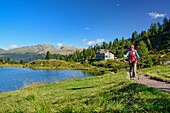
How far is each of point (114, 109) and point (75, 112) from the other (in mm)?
1935

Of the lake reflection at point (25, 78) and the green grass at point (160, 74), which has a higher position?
the green grass at point (160, 74)

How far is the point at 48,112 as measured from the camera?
605 cm

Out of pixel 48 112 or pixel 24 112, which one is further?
pixel 24 112

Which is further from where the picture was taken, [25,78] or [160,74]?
[25,78]

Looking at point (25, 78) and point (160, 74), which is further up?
point (160, 74)

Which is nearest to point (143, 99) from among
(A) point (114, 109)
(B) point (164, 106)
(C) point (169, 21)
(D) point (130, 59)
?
(B) point (164, 106)

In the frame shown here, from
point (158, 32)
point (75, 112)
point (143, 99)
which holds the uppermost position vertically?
point (158, 32)

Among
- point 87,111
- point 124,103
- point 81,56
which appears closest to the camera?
point 87,111

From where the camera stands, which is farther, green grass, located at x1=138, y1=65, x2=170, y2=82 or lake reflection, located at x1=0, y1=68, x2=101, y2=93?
lake reflection, located at x1=0, y1=68, x2=101, y2=93

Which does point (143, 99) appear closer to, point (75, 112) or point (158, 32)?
point (75, 112)

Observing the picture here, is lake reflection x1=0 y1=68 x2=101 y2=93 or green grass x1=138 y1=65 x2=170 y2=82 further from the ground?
green grass x1=138 y1=65 x2=170 y2=82

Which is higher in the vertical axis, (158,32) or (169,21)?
(169,21)

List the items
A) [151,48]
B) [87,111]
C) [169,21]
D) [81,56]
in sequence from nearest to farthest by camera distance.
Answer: [87,111] → [151,48] → [169,21] → [81,56]

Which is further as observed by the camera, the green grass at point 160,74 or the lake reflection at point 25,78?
the lake reflection at point 25,78
